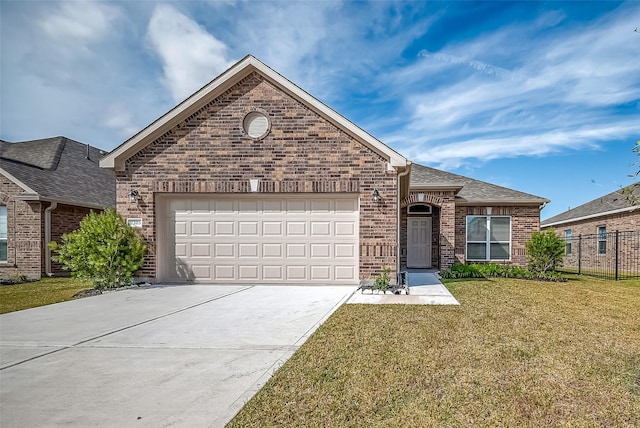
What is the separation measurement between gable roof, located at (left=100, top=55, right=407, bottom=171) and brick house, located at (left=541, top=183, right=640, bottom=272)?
10551 mm

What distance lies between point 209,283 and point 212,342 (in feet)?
18.3

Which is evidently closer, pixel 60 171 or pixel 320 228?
pixel 320 228

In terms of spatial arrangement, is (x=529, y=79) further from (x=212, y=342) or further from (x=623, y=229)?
(x=212, y=342)

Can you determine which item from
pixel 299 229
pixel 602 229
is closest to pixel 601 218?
pixel 602 229

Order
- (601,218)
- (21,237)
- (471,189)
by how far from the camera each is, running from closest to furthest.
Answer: (21,237)
(471,189)
(601,218)

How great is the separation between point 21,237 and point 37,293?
Answer: 15.3 ft

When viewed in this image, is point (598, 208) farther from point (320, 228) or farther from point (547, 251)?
point (320, 228)

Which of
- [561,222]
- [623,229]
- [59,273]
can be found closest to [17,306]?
[59,273]

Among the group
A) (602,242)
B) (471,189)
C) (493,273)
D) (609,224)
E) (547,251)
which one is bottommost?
(493,273)

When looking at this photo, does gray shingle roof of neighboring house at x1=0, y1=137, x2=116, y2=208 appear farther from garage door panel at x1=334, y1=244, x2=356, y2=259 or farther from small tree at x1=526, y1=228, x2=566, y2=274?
small tree at x1=526, y1=228, x2=566, y2=274

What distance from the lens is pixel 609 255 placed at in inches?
725

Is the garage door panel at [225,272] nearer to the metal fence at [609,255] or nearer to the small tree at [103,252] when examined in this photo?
the small tree at [103,252]

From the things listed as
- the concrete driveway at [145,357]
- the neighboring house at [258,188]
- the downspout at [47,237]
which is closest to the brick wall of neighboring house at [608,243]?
the neighboring house at [258,188]

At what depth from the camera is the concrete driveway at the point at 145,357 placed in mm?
3131
